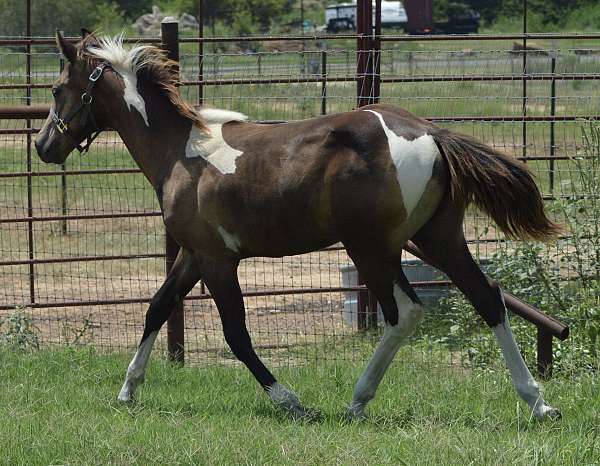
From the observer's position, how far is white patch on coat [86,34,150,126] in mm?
6535

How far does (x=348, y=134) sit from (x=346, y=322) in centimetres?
355

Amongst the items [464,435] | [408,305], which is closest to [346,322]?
[408,305]

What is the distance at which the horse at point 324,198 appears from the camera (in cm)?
566

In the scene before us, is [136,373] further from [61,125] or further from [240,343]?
[61,125]

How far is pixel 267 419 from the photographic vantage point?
5738 mm

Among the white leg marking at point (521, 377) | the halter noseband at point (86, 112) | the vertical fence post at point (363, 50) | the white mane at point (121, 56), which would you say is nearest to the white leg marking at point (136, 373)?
the halter noseband at point (86, 112)

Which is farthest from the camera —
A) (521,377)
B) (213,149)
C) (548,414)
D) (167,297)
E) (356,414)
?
(167,297)

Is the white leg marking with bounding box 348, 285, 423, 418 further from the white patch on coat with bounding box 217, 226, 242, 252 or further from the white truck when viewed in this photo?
the white truck

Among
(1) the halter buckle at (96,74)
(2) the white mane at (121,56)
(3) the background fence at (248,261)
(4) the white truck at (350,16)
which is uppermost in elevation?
(4) the white truck at (350,16)

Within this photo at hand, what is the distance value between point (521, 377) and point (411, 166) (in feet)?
4.09

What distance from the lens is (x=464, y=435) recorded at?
4996 mm

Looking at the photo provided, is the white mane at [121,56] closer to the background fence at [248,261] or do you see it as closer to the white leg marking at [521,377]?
the background fence at [248,261]

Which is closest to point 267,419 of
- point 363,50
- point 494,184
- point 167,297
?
point 167,297

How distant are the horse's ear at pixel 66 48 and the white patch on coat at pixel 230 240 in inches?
58.7
